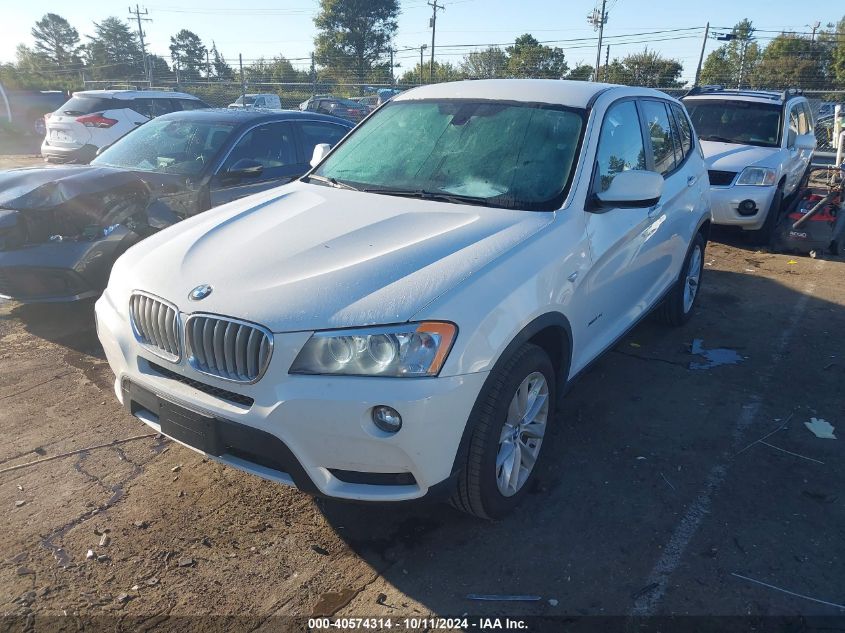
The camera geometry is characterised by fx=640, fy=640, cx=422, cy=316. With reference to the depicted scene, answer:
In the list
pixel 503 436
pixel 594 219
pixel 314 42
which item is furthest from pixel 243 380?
pixel 314 42

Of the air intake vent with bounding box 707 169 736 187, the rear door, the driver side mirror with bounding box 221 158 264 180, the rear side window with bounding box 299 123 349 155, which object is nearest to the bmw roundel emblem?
the rear door

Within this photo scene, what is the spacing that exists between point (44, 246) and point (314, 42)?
62669 millimetres

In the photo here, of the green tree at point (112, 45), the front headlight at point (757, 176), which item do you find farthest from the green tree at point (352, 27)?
the front headlight at point (757, 176)

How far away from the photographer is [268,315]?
2391mm

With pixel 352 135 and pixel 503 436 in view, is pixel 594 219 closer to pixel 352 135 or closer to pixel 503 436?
pixel 503 436

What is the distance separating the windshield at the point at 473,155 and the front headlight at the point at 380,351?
3.80 ft

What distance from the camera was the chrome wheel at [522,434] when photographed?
110 inches

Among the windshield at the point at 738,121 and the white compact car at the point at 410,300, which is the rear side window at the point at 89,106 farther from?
the windshield at the point at 738,121

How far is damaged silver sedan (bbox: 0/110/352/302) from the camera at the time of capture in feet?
15.7

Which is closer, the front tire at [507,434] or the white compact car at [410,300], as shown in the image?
the white compact car at [410,300]

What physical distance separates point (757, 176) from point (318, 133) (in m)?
5.51

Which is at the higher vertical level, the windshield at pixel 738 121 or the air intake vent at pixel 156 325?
the windshield at pixel 738 121

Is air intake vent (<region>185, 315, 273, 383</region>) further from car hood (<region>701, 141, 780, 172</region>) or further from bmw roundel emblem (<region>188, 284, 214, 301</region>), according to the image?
car hood (<region>701, 141, 780, 172</region>)

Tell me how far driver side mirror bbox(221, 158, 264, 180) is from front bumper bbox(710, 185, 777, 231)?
220 inches
